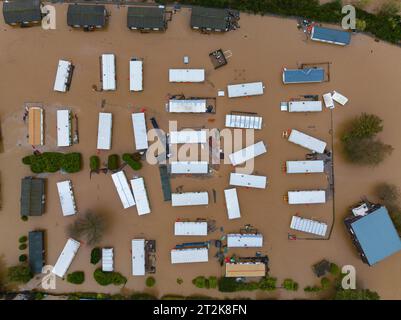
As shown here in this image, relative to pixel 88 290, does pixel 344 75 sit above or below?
above

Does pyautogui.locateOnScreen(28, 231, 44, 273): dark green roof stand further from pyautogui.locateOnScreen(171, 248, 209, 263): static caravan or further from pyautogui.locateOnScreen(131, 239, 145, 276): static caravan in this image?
pyautogui.locateOnScreen(171, 248, 209, 263): static caravan

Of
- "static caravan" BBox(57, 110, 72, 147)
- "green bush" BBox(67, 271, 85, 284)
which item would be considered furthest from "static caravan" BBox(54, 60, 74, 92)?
"green bush" BBox(67, 271, 85, 284)

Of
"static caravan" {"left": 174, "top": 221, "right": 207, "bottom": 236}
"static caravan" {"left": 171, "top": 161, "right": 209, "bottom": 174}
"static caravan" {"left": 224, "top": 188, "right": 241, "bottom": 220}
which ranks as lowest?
"static caravan" {"left": 174, "top": 221, "right": 207, "bottom": 236}

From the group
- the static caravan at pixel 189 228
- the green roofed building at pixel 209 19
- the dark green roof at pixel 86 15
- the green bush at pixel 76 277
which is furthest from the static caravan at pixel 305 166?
the dark green roof at pixel 86 15

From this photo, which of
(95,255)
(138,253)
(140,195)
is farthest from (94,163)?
(138,253)

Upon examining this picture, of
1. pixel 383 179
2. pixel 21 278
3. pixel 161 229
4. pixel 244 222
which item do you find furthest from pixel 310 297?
pixel 21 278

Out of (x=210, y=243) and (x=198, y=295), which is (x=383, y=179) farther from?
(x=198, y=295)
